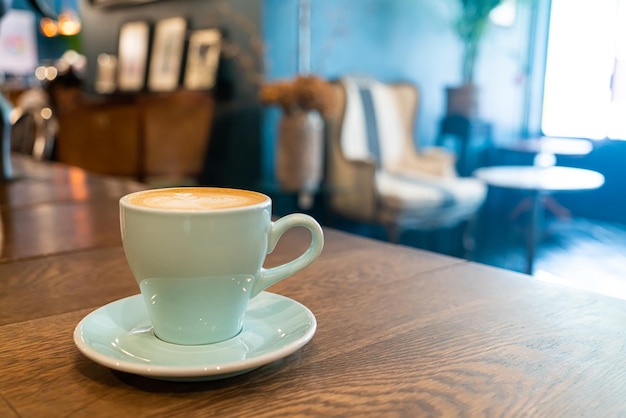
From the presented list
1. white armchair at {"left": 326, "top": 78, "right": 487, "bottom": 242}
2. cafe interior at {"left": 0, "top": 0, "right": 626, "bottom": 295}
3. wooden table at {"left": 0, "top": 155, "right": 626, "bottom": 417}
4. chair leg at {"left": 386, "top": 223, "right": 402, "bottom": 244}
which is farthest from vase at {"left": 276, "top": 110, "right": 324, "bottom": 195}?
wooden table at {"left": 0, "top": 155, "right": 626, "bottom": 417}

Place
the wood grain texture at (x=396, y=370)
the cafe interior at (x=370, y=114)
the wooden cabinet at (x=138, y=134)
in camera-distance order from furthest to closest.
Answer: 1. the wooden cabinet at (x=138, y=134)
2. the cafe interior at (x=370, y=114)
3. the wood grain texture at (x=396, y=370)

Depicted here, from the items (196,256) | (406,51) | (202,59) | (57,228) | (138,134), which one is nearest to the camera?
(196,256)

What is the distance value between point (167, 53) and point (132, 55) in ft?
1.64

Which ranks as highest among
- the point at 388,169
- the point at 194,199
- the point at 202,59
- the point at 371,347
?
the point at 202,59

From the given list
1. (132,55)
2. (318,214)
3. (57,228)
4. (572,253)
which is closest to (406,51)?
(318,214)

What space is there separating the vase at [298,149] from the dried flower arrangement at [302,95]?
2.0 inches

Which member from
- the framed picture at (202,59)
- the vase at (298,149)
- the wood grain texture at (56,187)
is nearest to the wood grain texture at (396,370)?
the wood grain texture at (56,187)

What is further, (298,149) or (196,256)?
(298,149)

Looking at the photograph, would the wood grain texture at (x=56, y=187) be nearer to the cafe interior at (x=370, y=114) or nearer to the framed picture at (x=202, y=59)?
the cafe interior at (x=370, y=114)

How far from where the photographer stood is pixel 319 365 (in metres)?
0.46

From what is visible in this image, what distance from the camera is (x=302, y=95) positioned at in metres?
2.81

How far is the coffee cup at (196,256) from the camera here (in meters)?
0.44

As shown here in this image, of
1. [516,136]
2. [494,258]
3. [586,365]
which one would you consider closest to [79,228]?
[586,365]

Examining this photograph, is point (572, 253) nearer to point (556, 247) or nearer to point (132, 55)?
point (556, 247)
